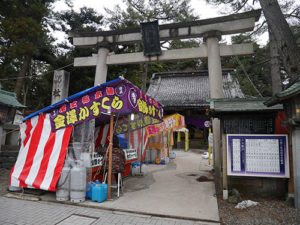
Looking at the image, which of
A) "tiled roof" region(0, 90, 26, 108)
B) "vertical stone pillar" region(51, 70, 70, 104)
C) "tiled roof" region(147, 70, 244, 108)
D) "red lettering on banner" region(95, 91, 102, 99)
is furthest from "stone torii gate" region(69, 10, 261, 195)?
"tiled roof" region(147, 70, 244, 108)

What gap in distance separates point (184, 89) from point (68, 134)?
16871 millimetres

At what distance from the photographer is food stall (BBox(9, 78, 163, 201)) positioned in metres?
5.28

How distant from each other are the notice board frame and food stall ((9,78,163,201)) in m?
2.96

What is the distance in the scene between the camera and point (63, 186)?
5391 millimetres

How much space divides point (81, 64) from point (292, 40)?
9497mm

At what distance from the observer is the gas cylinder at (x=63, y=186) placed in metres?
5.36

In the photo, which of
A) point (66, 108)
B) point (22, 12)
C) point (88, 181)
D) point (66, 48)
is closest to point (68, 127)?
point (66, 108)

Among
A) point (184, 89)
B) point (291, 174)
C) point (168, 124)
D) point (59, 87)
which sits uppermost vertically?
point (184, 89)

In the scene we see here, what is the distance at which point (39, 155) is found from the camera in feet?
19.3

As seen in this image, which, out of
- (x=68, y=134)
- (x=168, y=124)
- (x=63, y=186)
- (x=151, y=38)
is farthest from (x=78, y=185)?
(x=151, y=38)

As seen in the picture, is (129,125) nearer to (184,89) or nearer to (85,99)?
(85,99)

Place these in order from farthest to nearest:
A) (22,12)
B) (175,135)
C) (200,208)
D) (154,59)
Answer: (175,135) < (22,12) < (154,59) < (200,208)

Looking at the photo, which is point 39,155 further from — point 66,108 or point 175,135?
point 175,135

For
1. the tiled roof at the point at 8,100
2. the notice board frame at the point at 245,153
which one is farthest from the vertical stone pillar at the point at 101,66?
the notice board frame at the point at 245,153
